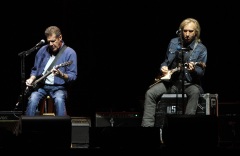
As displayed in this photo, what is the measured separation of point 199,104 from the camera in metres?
6.91

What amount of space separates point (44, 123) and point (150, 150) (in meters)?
1.10

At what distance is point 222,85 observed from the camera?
28.2ft

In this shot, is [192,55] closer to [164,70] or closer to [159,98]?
[164,70]

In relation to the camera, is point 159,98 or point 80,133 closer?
point 80,133

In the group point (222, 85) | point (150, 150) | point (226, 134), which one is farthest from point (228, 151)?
point (222, 85)

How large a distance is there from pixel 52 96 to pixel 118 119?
3.45ft

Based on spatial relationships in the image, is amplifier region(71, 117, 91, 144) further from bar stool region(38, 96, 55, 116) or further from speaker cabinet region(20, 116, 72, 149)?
speaker cabinet region(20, 116, 72, 149)

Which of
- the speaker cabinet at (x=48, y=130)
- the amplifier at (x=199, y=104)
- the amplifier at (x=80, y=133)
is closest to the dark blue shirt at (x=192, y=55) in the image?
the amplifier at (x=199, y=104)

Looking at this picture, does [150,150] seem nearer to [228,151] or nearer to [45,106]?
[228,151]

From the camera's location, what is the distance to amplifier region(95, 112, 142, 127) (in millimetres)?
7387

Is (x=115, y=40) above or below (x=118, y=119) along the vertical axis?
above

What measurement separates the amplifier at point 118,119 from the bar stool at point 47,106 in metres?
0.65

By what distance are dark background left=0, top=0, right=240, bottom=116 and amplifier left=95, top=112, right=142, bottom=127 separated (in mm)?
1038

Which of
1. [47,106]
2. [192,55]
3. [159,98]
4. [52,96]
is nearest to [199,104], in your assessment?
[159,98]
